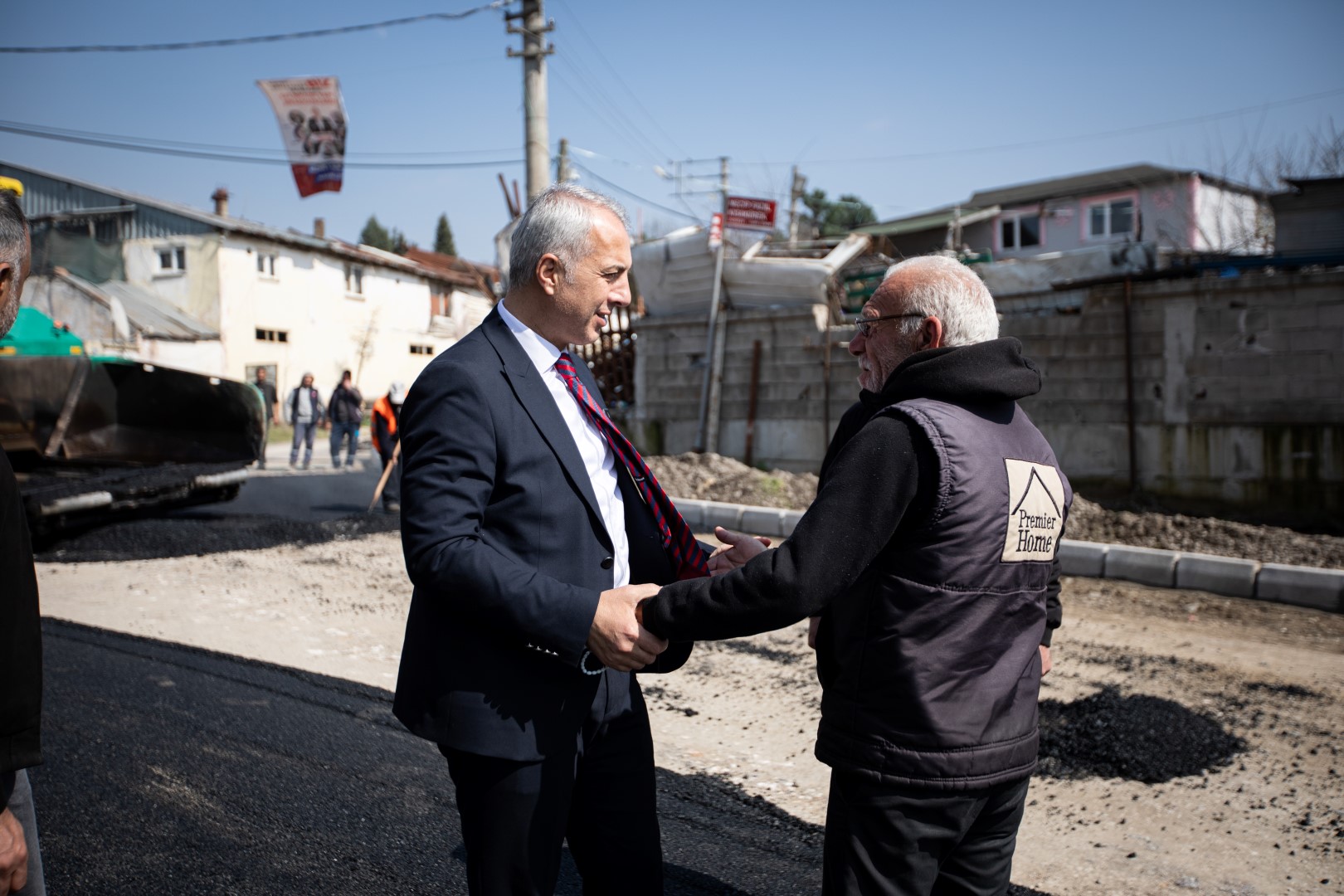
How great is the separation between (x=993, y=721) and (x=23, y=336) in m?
12.4

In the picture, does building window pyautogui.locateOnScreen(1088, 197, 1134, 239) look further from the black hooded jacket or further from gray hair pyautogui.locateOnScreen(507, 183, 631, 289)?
gray hair pyautogui.locateOnScreen(507, 183, 631, 289)

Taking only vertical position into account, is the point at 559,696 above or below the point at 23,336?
below

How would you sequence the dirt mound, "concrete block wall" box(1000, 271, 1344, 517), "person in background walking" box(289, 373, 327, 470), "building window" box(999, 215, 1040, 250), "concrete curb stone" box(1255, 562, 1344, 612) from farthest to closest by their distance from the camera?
1. "building window" box(999, 215, 1040, 250)
2. "person in background walking" box(289, 373, 327, 470)
3. the dirt mound
4. "concrete block wall" box(1000, 271, 1344, 517)
5. "concrete curb stone" box(1255, 562, 1344, 612)

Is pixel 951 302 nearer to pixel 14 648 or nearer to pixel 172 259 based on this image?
pixel 14 648

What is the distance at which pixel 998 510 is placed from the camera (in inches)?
69.4

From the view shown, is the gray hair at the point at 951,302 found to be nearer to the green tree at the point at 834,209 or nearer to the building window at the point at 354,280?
the building window at the point at 354,280

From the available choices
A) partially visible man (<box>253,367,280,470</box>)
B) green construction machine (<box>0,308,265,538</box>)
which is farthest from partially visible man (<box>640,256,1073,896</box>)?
partially visible man (<box>253,367,280,470</box>)

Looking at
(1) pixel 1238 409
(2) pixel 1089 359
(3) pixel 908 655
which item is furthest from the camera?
(2) pixel 1089 359

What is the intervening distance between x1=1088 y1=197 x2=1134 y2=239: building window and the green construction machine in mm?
28974

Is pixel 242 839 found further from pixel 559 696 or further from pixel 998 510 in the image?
pixel 998 510

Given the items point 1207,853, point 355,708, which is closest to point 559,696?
point 1207,853

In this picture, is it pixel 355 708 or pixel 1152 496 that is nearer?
pixel 355 708

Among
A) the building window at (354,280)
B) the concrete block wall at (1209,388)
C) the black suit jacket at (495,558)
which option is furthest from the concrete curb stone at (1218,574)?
the building window at (354,280)

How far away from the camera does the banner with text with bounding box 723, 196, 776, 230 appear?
1545 centimetres
